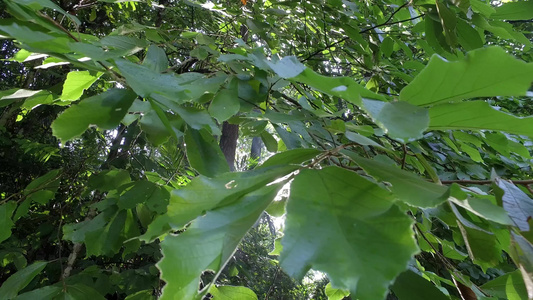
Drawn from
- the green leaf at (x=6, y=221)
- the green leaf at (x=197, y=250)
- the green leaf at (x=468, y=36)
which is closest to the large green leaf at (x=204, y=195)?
the green leaf at (x=197, y=250)

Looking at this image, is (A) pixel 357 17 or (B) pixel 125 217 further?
(A) pixel 357 17

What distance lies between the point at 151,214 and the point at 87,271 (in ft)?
1.14

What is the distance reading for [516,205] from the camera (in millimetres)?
327

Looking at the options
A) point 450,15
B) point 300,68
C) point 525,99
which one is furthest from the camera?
point 525,99

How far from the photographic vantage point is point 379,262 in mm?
227

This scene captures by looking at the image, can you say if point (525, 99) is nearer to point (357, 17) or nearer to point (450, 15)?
point (357, 17)

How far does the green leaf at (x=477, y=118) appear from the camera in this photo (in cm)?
31

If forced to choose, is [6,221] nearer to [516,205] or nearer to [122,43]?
[122,43]

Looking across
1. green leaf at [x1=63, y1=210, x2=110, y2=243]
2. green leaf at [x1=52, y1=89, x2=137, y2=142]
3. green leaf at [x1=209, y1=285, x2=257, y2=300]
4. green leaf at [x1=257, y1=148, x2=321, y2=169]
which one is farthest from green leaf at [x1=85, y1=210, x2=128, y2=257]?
green leaf at [x1=257, y1=148, x2=321, y2=169]

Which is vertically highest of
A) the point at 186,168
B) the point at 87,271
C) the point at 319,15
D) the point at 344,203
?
the point at 344,203

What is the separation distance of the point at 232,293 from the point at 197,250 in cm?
54

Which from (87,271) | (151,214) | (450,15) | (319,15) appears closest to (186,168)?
(151,214)

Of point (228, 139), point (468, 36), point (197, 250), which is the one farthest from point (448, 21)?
point (228, 139)

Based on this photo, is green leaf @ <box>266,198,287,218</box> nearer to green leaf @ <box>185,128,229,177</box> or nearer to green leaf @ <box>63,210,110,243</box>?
green leaf @ <box>185,128,229,177</box>
